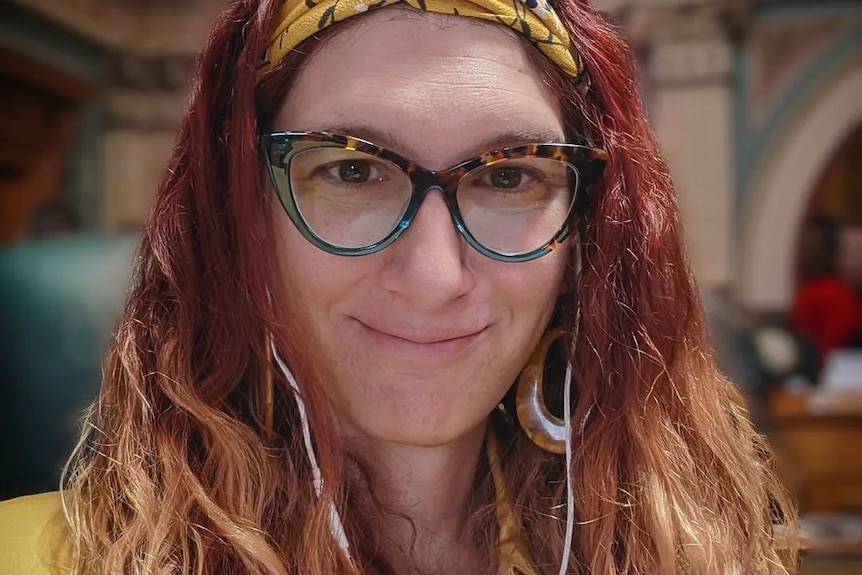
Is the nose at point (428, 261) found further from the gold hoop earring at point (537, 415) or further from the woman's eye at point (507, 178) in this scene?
the gold hoop earring at point (537, 415)

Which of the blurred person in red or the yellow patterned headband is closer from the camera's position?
the yellow patterned headband

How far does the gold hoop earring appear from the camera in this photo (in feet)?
2.59

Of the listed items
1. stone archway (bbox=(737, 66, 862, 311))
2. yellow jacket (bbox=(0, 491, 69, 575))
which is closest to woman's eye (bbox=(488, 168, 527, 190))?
yellow jacket (bbox=(0, 491, 69, 575))

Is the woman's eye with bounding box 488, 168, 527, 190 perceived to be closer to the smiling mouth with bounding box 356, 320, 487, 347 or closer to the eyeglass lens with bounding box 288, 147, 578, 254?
the eyeglass lens with bounding box 288, 147, 578, 254

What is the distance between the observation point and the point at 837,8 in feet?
11.7

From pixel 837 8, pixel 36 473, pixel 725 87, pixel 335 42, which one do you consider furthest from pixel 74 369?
pixel 837 8

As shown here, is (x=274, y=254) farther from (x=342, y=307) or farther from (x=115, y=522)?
(x=115, y=522)

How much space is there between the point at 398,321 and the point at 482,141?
0.15 meters

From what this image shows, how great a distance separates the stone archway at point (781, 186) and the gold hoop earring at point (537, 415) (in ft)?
10.1

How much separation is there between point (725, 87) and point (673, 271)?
3110 millimetres

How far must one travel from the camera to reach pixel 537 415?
2.60ft

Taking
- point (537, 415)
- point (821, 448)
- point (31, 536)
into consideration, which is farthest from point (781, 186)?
point (31, 536)

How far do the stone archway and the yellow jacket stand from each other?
11.1ft

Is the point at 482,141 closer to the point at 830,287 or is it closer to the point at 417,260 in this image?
the point at 417,260
